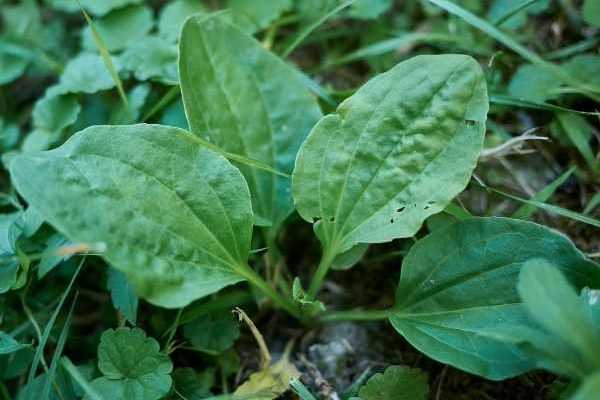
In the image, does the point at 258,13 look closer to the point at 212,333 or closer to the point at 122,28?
the point at 122,28

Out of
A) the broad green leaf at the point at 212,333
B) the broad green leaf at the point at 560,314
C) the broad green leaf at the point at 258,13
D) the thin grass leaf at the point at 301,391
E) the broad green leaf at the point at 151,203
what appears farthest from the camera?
the broad green leaf at the point at 258,13

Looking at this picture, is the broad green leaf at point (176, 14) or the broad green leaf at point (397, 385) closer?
the broad green leaf at point (397, 385)

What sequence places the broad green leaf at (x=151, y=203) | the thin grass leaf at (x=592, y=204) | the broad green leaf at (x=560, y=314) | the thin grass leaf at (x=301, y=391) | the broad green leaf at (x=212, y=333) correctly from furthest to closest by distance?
the thin grass leaf at (x=592, y=204) → the broad green leaf at (x=212, y=333) → the thin grass leaf at (x=301, y=391) → the broad green leaf at (x=151, y=203) → the broad green leaf at (x=560, y=314)

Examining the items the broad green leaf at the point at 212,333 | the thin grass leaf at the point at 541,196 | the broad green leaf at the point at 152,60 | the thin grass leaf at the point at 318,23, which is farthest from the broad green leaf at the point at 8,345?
the thin grass leaf at the point at 541,196

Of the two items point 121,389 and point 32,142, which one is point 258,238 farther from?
point 32,142

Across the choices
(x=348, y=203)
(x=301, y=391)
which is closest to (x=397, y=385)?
(x=301, y=391)

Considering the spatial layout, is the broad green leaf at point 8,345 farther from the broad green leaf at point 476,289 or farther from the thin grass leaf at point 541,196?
the thin grass leaf at point 541,196

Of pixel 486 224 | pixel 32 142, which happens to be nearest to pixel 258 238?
pixel 486 224
